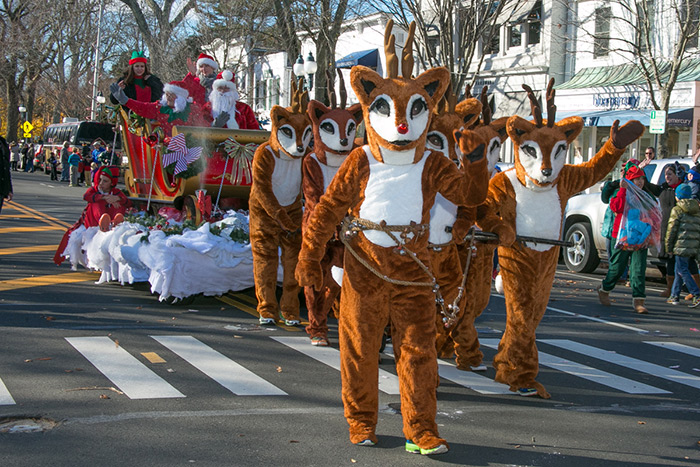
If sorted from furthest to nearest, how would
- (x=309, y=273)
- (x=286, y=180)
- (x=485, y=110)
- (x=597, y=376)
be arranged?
(x=286, y=180)
(x=597, y=376)
(x=485, y=110)
(x=309, y=273)

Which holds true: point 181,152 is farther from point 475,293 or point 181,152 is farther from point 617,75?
A: point 617,75

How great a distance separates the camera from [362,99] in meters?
5.31

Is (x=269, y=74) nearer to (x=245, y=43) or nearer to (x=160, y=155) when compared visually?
(x=245, y=43)

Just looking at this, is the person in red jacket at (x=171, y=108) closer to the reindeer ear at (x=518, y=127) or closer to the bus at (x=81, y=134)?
the reindeer ear at (x=518, y=127)

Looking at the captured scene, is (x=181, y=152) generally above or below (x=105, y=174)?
above

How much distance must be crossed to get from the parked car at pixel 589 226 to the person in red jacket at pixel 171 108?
640 cm

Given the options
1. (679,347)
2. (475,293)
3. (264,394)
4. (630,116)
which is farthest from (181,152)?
(630,116)

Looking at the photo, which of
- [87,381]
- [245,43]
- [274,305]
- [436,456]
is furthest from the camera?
[245,43]

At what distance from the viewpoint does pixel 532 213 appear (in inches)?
250

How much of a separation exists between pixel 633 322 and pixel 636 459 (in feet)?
17.3

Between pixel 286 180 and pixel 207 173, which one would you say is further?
pixel 207 173

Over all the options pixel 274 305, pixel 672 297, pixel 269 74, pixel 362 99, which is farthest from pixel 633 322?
pixel 269 74

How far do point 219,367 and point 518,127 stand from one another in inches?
117

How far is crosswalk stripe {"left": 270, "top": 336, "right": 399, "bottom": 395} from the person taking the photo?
21.1 ft
